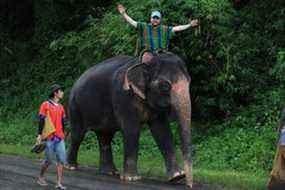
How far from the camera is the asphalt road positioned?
1046cm

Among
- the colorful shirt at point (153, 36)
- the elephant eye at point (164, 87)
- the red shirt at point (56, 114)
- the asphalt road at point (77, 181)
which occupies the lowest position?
the asphalt road at point (77, 181)

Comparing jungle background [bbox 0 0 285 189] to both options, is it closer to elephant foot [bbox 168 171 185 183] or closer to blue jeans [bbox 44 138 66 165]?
elephant foot [bbox 168 171 185 183]

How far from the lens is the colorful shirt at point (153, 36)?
11.4 metres

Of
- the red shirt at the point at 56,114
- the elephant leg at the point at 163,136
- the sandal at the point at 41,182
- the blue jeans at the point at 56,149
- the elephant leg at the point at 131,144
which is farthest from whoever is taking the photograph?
the elephant leg at the point at 163,136

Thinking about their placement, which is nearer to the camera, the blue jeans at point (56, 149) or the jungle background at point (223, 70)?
the blue jeans at point (56, 149)

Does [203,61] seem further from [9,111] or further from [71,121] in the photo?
[9,111]

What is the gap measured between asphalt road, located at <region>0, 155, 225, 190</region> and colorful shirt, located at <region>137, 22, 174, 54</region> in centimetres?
230

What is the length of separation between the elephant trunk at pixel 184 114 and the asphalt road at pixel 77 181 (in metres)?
0.45

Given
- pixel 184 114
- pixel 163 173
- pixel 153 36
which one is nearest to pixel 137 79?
pixel 153 36

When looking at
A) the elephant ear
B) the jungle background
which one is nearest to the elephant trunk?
the elephant ear

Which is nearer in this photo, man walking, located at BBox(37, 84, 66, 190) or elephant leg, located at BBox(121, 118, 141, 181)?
man walking, located at BBox(37, 84, 66, 190)

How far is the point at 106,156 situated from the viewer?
13188 mm

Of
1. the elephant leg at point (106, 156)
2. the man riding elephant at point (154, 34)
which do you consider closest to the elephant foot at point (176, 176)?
the elephant leg at point (106, 156)

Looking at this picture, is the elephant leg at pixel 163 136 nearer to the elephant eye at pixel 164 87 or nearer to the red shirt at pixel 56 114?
the elephant eye at pixel 164 87
